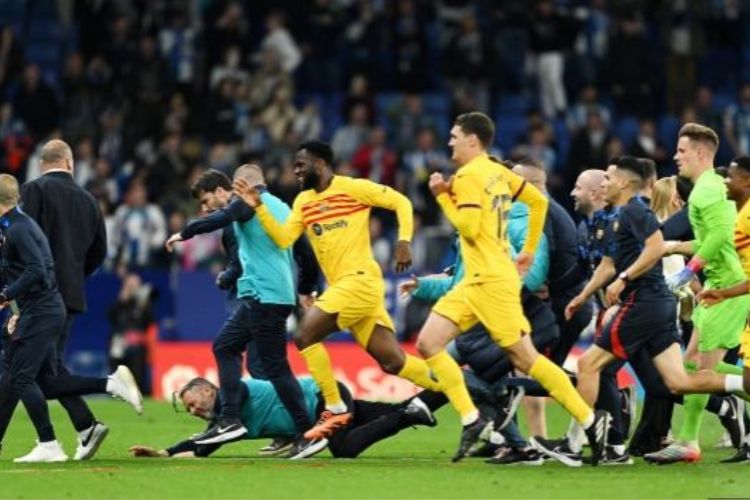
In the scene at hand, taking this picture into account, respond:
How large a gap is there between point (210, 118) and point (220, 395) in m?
13.9

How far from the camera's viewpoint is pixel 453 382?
1412 centimetres

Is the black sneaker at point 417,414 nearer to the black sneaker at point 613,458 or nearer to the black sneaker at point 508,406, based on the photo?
the black sneaker at point 508,406

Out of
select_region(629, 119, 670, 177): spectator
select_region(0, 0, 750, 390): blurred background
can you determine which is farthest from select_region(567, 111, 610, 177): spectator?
select_region(629, 119, 670, 177): spectator

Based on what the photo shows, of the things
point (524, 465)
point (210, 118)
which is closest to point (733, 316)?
point (524, 465)

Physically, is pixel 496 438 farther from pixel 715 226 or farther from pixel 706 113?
pixel 706 113

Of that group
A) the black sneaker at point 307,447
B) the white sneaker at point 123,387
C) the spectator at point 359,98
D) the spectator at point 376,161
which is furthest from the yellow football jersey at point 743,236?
the spectator at point 359,98

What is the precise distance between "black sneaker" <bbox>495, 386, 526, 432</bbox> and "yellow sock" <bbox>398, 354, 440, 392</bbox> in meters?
0.57

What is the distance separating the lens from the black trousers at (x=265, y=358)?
1546 cm

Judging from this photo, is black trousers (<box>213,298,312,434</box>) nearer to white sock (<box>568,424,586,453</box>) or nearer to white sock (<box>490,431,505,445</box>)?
white sock (<box>490,431,505,445</box>)

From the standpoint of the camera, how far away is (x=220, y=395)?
15781mm

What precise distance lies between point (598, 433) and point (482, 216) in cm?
169

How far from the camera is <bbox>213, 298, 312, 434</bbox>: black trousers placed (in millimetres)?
15461

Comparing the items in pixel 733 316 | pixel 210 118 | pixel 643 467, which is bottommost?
pixel 643 467

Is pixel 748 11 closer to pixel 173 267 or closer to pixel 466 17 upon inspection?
pixel 466 17
